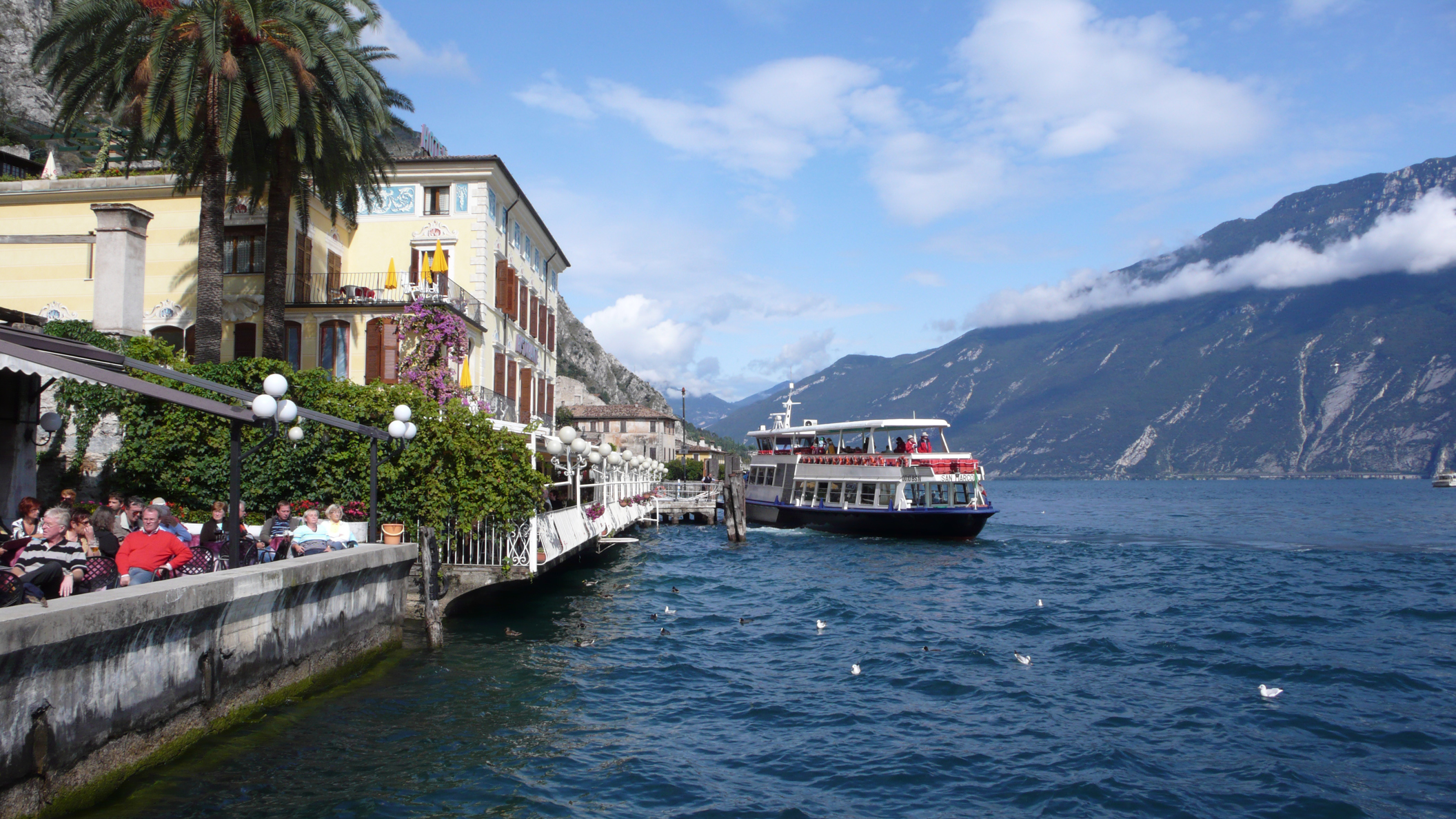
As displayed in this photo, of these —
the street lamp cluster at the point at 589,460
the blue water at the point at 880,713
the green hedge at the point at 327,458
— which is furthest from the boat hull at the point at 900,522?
the green hedge at the point at 327,458

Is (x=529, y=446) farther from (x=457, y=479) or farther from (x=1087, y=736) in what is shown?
(x=1087, y=736)

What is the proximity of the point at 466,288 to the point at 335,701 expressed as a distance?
768 inches

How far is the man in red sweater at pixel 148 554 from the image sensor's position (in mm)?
9500

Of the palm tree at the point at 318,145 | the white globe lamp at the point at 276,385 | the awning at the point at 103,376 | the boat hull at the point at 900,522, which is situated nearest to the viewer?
the awning at the point at 103,376

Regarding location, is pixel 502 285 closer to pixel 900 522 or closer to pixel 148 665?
pixel 900 522

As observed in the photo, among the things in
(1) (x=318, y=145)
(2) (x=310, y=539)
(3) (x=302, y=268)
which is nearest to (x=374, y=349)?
(3) (x=302, y=268)

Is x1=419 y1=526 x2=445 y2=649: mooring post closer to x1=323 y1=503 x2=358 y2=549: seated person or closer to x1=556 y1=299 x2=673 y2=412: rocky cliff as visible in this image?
x1=323 y1=503 x2=358 y2=549: seated person

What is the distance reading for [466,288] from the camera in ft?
95.2

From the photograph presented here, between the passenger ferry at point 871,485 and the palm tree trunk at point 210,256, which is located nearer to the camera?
the palm tree trunk at point 210,256

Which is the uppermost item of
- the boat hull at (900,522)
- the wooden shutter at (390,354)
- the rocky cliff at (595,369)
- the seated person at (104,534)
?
the rocky cliff at (595,369)

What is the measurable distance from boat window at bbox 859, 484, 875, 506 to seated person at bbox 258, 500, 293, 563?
92.2ft

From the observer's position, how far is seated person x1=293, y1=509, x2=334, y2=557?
13.0 m

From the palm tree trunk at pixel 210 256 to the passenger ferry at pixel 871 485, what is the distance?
972 inches

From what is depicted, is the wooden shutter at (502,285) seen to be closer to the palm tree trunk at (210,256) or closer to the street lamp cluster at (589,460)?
the street lamp cluster at (589,460)
